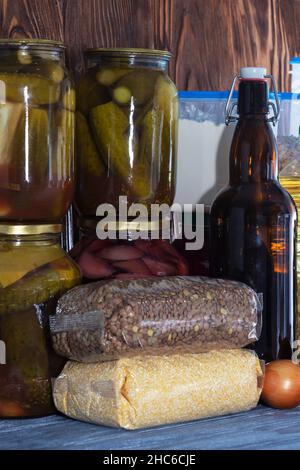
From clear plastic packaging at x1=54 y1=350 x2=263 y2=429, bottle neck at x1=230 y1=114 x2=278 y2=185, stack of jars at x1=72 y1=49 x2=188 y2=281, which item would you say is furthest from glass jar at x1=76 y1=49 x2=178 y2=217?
clear plastic packaging at x1=54 y1=350 x2=263 y2=429

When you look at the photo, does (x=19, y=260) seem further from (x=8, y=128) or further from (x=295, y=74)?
(x=295, y=74)

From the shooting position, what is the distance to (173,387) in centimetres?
94

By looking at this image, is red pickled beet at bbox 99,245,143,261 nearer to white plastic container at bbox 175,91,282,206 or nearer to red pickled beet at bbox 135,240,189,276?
red pickled beet at bbox 135,240,189,276

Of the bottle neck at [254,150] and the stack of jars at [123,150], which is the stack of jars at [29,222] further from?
the bottle neck at [254,150]

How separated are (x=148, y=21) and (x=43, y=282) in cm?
50

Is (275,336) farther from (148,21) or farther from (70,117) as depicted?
(148,21)

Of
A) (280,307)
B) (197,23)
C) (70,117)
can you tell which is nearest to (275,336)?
(280,307)

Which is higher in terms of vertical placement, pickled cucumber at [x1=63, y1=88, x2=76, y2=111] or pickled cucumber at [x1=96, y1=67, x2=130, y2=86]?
pickled cucumber at [x1=96, y1=67, x2=130, y2=86]

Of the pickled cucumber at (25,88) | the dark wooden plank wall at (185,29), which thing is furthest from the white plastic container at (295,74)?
the pickled cucumber at (25,88)

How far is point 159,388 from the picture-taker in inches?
36.6

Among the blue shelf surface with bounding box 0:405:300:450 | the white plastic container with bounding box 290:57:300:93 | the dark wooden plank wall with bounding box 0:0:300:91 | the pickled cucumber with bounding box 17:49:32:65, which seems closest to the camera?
the blue shelf surface with bounding box 0:405:300:450

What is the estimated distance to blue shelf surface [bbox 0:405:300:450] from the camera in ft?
2.95

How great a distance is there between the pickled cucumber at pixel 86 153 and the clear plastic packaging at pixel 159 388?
0.26 meters

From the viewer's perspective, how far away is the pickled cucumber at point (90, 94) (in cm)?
110
